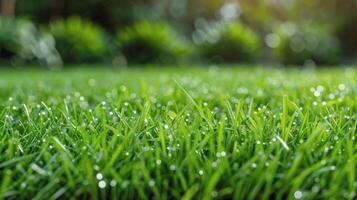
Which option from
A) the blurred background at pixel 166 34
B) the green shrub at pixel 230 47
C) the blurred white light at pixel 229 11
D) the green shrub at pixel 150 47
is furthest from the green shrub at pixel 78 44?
the blurred white light at pixel 229 11

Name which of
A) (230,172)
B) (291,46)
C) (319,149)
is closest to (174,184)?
(230,172)

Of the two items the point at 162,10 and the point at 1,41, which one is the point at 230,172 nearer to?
the point at 1,41

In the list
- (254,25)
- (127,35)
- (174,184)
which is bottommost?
(254,25)

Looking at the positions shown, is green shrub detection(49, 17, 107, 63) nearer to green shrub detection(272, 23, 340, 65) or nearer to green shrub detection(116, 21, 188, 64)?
green shrub detection(116, 21, 188, 64)

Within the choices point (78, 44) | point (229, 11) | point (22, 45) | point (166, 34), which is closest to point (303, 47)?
point (166, 34)

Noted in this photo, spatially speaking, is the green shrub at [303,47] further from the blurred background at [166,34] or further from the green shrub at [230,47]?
the green shrub at [230,47]

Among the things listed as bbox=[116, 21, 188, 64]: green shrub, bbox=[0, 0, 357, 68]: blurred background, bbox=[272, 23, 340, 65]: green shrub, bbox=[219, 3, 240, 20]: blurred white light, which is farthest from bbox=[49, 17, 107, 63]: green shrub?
bbox=[219, 3, 240, 20]: blurred white light
